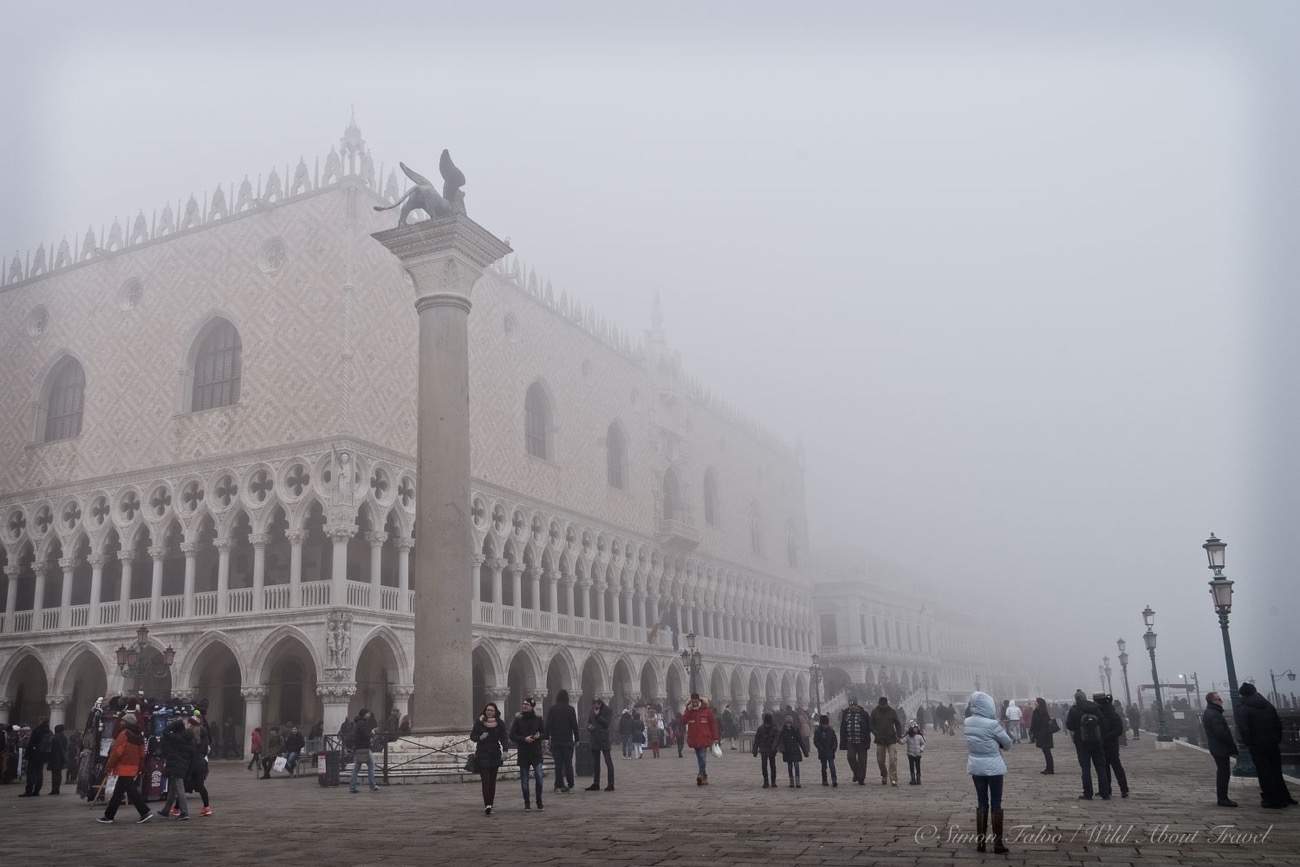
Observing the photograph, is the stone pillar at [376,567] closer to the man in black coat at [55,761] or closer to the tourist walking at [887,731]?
the man in black coat at [55,761]

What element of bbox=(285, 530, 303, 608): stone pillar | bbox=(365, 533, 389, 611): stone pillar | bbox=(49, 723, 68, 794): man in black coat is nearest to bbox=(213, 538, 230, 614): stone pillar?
bbox=(285, 530, 303, 608): stone pillar

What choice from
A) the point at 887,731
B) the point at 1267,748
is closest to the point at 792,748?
the point at 887,731

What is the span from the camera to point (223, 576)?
85.5ft

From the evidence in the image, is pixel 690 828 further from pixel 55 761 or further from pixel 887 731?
pixel 55 761

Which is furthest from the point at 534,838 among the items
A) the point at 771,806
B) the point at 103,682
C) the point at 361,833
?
the point at 103,682

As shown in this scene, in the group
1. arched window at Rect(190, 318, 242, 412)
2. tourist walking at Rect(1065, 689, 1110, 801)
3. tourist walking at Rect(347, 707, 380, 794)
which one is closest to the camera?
tourist walking at Rect(1065, 689, 1110, 801)

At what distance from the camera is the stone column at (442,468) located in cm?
1502

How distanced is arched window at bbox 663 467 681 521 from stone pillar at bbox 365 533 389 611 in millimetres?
17661

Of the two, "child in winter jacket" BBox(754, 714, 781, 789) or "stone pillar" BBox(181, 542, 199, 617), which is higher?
"stone pillar" BBox(181, 542, 199, 617)

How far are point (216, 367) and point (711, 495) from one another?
23.7 metres

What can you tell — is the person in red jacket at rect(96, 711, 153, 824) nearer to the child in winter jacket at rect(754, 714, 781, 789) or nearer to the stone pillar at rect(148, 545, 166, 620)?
the child in winter jacket at rect(754, 714, 781, 789)

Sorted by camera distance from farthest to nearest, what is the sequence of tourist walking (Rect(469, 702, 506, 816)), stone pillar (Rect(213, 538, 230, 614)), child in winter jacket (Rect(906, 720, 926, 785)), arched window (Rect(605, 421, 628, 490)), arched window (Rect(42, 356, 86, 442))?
1. arched window (Rect(605, 421, 628, 490))
2. arched window (Rect(42, 356, 86, 442))
3. stone pillar (Rect(213, 538, 230, 614))
4. child in winter jacket (Rect(906, 720, 926, 785))
5. tourist walking (Rect(469, 702, 506, 816))

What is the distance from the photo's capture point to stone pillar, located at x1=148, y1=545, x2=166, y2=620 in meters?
26.8

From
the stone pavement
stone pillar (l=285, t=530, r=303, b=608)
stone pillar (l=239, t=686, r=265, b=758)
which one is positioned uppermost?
stone pillar (l=285, t=530, r=303, b=608)
